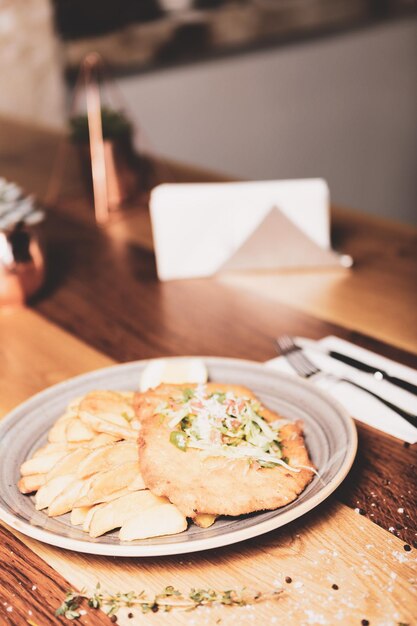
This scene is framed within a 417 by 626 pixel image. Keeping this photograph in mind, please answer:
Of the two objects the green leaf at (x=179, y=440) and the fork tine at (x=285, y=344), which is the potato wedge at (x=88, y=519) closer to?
the green leaf at (x=179, y=440)

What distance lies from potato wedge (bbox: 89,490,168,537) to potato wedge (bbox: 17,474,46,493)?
0.11m

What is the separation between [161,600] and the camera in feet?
2.53

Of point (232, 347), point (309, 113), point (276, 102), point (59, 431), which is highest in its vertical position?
point (59, 431)

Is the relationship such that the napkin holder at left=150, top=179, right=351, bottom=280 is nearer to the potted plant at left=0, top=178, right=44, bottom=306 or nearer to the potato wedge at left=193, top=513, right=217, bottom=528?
the potted plant at left=0, top=178, right=44, bottom=306

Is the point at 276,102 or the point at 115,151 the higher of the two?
the point at 115,151

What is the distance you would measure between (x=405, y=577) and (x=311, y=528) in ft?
0.41

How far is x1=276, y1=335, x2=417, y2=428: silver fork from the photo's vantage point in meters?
1.08

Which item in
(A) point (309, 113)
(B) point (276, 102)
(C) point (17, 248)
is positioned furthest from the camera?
(A) point (309, 113)

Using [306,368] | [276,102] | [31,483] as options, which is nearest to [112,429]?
[31,483]

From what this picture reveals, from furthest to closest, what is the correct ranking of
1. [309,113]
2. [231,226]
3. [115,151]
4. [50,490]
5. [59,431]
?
1. [309,113]
2. [115,151]
3. [231,226]
4. [59,431]
5. [50,490]

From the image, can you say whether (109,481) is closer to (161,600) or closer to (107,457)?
(107,457)

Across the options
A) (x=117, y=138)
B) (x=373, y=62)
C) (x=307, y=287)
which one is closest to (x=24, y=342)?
(x=307, y=287)

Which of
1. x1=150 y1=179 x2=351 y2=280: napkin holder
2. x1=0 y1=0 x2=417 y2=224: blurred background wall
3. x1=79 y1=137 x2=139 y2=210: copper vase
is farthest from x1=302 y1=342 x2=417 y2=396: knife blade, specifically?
x1=0 y1=0 x2=417 y2=224: blurred background wall

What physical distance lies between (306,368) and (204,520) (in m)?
0.45
